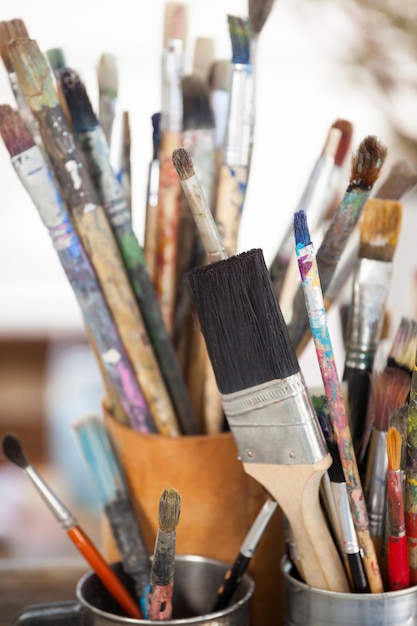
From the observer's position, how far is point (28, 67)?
419 millimetres

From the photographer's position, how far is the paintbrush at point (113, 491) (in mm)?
461

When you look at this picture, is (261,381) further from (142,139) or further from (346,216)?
(142,139)

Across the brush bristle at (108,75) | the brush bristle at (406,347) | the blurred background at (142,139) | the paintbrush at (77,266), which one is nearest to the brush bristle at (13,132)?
the paintbrush at (77,266)

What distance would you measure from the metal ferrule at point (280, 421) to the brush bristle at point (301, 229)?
6cm

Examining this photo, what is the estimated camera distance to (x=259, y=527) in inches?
16.4

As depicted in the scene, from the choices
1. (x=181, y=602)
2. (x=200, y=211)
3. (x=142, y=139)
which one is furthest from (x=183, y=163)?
(x=142, y=139)

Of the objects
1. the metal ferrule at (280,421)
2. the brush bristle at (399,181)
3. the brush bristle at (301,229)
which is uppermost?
the brush bristle at (301,229)

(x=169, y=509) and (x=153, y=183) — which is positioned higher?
(x=153, y=183)

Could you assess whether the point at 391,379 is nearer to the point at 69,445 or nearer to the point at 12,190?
the point at 69,445

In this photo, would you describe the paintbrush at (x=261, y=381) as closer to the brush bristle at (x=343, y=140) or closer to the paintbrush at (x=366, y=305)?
the paintbrush at (x=366, y=305)

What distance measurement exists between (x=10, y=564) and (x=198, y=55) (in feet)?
1.15

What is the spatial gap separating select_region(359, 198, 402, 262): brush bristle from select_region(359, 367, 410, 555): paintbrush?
0.22ft

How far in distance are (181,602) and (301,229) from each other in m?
0.22

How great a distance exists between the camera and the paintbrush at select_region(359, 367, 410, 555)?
0.41 metres
